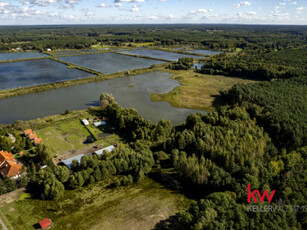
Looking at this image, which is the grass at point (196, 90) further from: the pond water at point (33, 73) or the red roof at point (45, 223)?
the red roof at point (45, 223)

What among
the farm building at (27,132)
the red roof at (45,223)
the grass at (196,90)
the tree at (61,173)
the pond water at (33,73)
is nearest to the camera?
Answer: the red roof at (45,223)

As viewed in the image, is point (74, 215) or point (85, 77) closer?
point (74, 215)

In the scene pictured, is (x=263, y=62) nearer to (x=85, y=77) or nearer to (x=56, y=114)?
(x=85, y=77)

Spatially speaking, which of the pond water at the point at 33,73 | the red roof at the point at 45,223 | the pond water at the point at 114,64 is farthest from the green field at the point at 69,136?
the pond water at the point at 114,64

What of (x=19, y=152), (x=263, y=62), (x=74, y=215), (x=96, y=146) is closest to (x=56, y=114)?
(x=19, y=152)

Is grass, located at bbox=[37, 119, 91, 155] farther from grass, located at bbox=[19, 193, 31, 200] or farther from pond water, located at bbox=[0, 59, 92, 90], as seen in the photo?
pond water, located at bbox=[0, 59, 92, 90]
